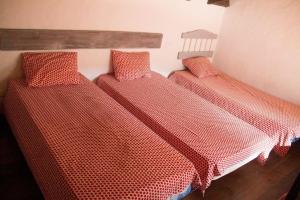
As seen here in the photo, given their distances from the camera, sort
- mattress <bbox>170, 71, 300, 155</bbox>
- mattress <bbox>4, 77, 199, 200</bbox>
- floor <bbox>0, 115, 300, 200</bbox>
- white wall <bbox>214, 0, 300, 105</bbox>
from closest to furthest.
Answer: mattress <bbox>4, 77, 199, 200</bbox>
floor <bbox>0, 115, 300, 200</bbox>
mattress <bbox>170, 71, 300, 155</bbox>
white wall <bbox>214, 0, 300, 105</bbox>

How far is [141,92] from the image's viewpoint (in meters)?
2.69

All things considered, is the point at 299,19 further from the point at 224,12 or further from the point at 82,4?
the point at 82,4

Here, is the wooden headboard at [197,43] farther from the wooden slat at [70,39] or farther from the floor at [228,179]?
the floor at [228,179]

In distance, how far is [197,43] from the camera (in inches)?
150

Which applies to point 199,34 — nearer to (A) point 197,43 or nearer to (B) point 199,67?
(A) point 197,43

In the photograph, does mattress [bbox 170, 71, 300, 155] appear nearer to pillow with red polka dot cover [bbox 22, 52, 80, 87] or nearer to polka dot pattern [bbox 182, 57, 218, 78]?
polka dot pattern [bbox 182, 57, 218, 78]

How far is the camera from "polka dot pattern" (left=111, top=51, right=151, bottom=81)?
289 cm

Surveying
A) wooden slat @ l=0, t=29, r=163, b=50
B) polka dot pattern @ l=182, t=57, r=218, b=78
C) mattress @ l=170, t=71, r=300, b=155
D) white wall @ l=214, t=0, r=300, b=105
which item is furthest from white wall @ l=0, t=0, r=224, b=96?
mattress @ l=170, t=71, r=300, b=155

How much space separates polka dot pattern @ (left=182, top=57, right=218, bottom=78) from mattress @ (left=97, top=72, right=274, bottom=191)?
74 cm

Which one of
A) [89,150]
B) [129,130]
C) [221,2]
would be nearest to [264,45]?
[221,2]

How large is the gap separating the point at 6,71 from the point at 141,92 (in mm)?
1279

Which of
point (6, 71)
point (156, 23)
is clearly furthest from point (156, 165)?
point (156, 23)

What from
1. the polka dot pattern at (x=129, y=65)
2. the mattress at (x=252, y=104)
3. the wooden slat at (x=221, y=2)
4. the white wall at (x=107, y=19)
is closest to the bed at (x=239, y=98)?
the mattress at (x=252, y=104)

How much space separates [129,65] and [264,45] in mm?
1931
